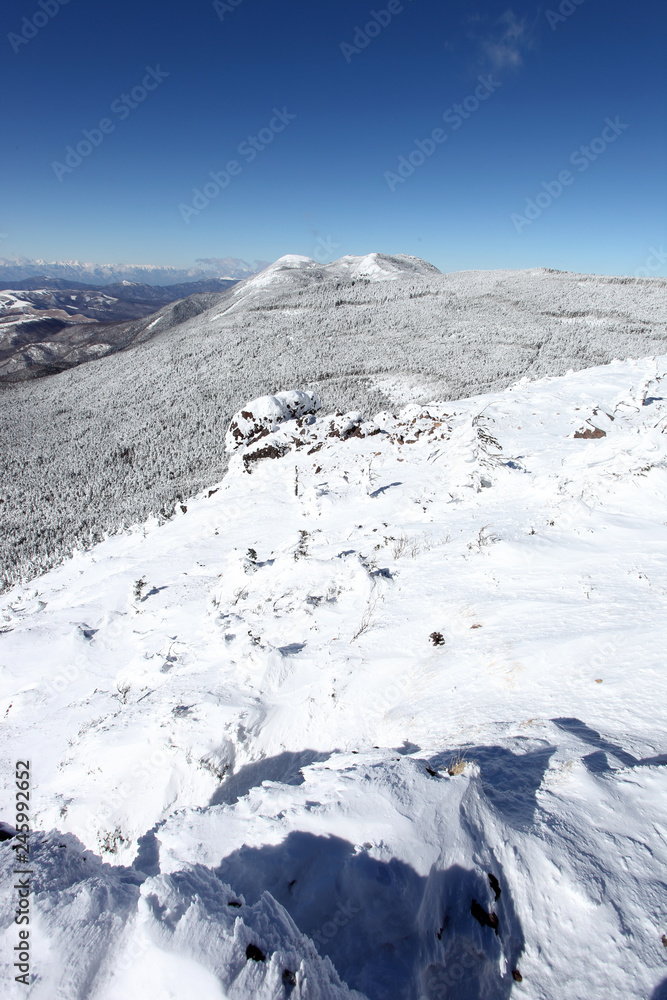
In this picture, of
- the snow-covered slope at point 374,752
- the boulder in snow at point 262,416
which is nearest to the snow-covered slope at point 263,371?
the boulder in snow at point 262,416

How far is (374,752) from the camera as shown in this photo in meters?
4.06

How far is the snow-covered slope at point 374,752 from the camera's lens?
227cm

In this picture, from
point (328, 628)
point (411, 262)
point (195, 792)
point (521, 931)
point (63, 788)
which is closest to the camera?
point (521, 931)

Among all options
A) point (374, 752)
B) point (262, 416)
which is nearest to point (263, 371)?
point (262, 416)

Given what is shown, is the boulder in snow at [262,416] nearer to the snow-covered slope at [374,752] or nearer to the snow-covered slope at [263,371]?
the snow-covered slope at [263,371]

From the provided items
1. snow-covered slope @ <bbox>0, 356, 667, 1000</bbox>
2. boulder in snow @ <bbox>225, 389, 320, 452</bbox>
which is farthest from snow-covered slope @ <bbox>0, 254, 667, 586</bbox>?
snow-covered slope @ <bbox>0, 356, 667, 1000</bbox>

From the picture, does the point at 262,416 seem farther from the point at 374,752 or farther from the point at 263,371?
the point at 263,371

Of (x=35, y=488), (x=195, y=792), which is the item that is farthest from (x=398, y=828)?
(x=35, y=488)

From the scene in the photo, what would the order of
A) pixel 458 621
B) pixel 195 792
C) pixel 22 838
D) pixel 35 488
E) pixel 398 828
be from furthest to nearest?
pixel 35 488, pixel 458 621, pixel 195 792, pixel 22 838, pixel 398 828

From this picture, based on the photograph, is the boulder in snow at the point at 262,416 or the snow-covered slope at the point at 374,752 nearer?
the snow-covered slope at the point at 374,752

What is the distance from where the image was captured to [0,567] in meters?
23.2

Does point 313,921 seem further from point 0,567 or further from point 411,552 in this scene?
point 0,567

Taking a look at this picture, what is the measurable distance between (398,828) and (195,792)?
300 centimetres

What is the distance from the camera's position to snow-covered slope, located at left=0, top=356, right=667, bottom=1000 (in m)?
2.27
